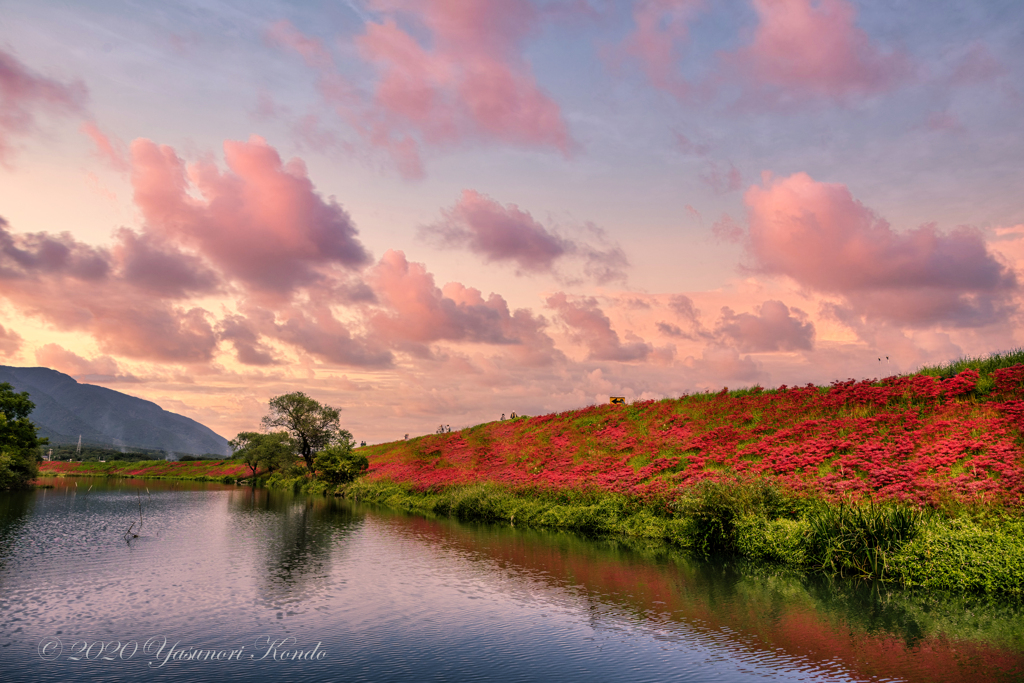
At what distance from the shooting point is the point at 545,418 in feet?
203

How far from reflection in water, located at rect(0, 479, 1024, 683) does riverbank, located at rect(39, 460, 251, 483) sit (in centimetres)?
9264

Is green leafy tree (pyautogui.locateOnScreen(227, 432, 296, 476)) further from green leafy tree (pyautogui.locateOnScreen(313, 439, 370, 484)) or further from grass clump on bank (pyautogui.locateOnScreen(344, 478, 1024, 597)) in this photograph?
grass clump on bank (pyautogui.locateOnScreen(344, 478, 1024, 597))

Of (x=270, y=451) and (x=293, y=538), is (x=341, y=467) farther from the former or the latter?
(x=293, y=538)

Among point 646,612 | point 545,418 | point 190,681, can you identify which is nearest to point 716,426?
point 545,418

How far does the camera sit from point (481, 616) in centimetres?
1697

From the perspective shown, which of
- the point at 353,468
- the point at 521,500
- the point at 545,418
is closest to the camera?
the point at 521,500

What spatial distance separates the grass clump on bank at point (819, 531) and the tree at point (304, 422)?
61.4 m

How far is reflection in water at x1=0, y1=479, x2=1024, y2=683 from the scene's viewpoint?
12898 millimetres

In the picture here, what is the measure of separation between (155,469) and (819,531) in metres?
146

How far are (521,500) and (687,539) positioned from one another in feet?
46.3

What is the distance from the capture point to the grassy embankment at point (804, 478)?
21844 millimetres

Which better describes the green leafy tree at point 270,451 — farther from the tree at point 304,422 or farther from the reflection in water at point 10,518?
the reflection in water at point 10,518

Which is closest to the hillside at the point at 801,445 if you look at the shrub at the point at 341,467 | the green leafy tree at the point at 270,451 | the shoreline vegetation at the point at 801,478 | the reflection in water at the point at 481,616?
the shoreline vegetation at the point at 801,478

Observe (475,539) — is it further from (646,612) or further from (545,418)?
(545,418)
